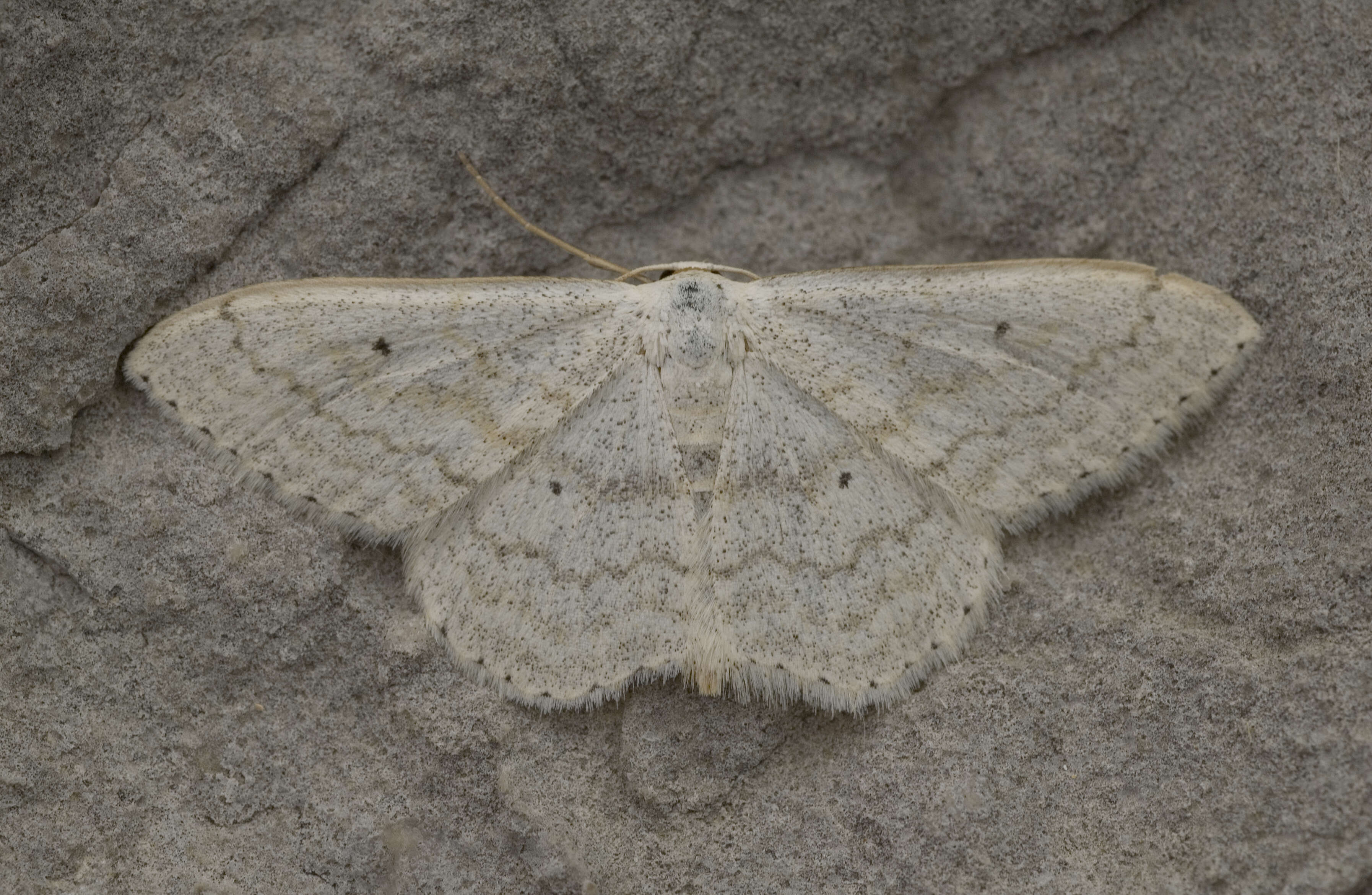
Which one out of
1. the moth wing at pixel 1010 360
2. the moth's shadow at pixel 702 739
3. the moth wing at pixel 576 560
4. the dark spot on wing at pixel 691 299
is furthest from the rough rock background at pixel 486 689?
the dark spot on wing at pixel 691 299

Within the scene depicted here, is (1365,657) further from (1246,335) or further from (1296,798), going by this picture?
(1246,335)

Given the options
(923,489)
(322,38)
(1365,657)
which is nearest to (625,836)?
(923,489)

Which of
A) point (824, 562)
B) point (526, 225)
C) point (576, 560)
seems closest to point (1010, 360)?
point (824, 562)

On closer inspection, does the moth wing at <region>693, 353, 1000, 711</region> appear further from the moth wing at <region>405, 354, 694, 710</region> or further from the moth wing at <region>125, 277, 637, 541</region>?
the moth wing at <region>125, 277, 637, 541</region>

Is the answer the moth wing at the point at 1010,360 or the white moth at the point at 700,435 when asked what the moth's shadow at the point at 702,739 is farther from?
the moth wing at the point at 1010,360

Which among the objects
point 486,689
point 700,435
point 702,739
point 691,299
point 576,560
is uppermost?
point 691,299

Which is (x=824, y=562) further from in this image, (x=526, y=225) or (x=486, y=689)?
(x=526, y=225)
